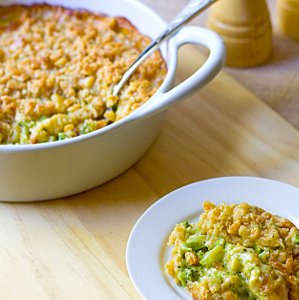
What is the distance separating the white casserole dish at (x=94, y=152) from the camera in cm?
151

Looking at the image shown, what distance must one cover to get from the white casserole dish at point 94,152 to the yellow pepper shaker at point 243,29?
34cm

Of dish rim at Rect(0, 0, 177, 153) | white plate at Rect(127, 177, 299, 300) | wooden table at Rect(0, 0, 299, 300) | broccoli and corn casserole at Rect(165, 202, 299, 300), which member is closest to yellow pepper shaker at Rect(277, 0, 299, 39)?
wooden table at Rect(0, 0, 299, 300)

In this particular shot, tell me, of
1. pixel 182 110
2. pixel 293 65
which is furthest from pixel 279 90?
pixel 182 110

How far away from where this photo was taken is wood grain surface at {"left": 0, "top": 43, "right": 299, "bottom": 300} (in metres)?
1.47

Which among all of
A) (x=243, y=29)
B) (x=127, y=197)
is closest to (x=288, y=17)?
(x=243, y=29)

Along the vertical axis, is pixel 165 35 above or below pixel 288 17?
above

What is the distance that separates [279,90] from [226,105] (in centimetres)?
19

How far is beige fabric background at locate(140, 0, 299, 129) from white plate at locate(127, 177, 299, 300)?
15.3 inches

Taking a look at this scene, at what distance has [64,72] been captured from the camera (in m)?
1.82

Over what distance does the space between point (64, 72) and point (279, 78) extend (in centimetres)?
65

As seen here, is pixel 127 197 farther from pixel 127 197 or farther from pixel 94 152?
pixel 94 152

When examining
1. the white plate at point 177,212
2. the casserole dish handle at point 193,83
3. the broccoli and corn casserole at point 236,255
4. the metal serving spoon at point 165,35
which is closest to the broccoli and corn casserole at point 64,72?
the metal serving spoon at point 165,35

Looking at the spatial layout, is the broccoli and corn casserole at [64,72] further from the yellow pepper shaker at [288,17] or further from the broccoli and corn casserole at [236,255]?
the yellow pepper shaker at [288,17]

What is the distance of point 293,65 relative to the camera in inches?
83.7
